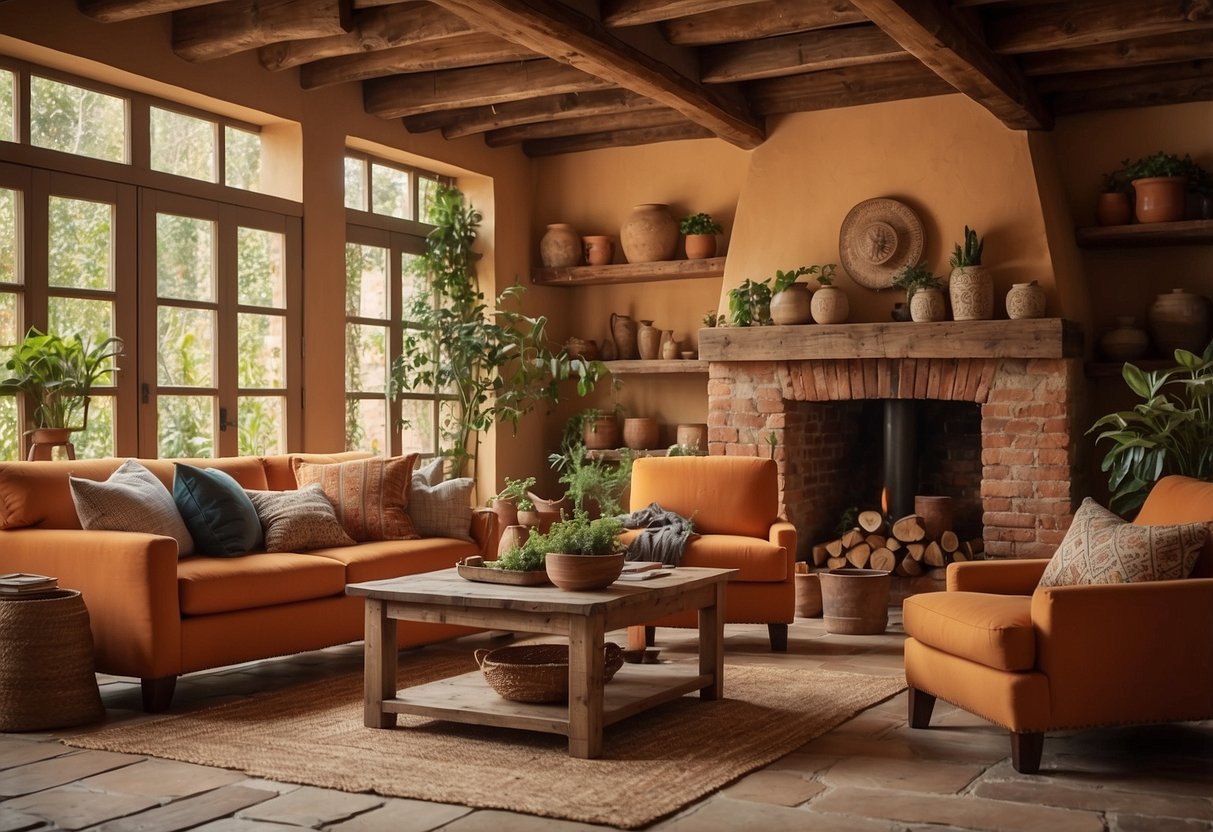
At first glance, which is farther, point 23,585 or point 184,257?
point 184,257

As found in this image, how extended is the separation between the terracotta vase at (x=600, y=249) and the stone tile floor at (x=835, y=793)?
4462 mm

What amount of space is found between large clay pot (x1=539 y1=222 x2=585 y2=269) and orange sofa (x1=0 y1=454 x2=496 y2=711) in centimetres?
342

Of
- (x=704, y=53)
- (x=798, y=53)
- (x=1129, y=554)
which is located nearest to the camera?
(x=1129, y=554)

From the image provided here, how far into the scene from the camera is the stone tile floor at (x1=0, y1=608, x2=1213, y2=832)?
3.00 metres

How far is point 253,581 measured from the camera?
446cm

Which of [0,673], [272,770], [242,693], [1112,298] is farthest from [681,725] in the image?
[1112,298]

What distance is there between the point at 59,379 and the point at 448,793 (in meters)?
2.69

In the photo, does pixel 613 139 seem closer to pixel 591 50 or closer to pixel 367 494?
pixel 591 50

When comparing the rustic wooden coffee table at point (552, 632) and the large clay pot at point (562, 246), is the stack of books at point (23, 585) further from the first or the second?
the large clay pot at point (562, 246)

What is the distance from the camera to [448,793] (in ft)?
10.6

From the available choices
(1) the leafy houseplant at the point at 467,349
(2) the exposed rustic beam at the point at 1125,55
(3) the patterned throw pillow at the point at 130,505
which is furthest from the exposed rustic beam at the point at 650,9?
(3) the patterned throw pillow at the point at 130,505

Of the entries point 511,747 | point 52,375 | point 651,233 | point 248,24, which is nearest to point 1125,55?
point 651,233

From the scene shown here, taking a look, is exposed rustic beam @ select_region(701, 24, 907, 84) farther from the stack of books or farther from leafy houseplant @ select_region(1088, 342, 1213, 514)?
Result: the stack of books

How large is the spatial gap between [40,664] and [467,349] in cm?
378
